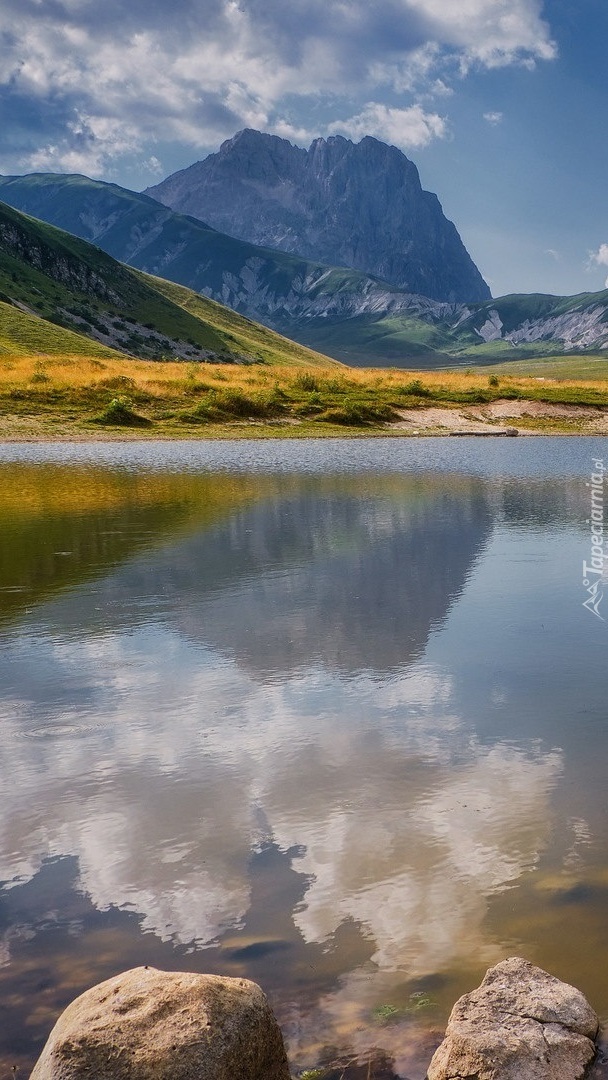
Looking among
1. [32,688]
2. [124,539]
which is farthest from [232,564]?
[32,688]

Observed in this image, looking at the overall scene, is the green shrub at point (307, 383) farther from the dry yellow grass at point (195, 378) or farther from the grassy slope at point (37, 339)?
the grassy slope at point (37, 339)

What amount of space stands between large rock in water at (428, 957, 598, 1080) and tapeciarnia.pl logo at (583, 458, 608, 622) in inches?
439

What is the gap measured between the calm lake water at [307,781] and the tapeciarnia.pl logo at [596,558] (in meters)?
0.61

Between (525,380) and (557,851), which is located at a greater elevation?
(525,380)

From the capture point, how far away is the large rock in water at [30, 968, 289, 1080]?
4.62 m

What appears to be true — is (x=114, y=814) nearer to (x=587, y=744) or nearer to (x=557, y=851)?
(x=557, y=851)

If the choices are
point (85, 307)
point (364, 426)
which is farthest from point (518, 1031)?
point (85, 307)

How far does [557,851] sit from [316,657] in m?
6.34

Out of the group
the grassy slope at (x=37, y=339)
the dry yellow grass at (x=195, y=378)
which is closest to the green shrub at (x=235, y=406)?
the dry yellow grass at (x=195, y=378)

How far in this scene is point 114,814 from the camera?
27.7 feet

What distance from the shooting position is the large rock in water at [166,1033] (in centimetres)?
462

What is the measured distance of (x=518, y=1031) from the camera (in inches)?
204

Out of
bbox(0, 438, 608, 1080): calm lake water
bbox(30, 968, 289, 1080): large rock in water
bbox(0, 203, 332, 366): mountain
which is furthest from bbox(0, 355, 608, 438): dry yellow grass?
bbox(30, 968, 289, 1080): large rock in water

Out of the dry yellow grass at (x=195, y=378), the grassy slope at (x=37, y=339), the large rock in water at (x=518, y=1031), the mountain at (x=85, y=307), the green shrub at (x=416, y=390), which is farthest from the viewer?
the mountain at (x=85, y=307)
